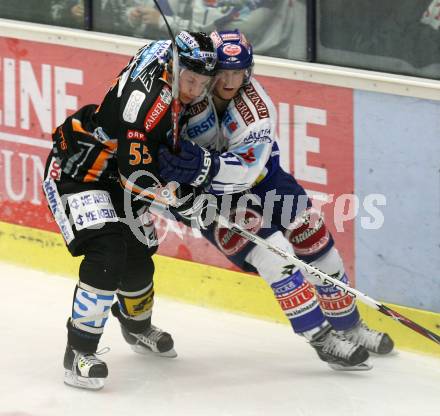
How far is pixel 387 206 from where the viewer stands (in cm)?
538

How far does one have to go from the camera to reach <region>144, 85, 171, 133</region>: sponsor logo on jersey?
4.58 m

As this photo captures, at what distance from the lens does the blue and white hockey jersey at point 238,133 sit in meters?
4.74

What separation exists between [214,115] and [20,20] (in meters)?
1.99

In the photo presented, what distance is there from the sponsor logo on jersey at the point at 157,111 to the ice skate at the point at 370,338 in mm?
1252

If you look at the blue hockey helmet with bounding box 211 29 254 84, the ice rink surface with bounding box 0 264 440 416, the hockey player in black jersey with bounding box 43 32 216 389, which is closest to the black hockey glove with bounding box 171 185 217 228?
the hockey player in black jersey with bounding box 43 32 216 389

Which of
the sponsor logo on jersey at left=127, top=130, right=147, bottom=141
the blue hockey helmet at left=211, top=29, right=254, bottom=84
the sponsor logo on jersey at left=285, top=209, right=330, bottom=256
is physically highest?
the blue hockey helmet at left=211, top=29, right=254, bottom=84

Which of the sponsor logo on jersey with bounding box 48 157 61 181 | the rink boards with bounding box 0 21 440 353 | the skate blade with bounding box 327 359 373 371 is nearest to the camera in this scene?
the sponsor logo on jersey with bounding box 48 157 61 181

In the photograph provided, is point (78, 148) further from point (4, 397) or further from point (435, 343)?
point (435, 343)

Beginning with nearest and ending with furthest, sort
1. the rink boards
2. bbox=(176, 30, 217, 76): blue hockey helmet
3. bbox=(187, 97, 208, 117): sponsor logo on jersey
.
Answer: bbox=(176, 30, 217, 76): blue hockey helmet
bbox=(187, 97, 208, 117): sponsor logo on jersey
the rink boards

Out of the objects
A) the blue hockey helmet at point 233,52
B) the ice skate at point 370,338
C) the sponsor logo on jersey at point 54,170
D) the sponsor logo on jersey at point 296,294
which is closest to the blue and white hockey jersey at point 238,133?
the blue hockey helmet at point 233,52

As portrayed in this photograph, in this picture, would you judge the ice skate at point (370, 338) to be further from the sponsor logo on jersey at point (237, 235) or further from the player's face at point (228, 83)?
the player's face at point (228, 83)

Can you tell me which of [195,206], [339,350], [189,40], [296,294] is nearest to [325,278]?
[296,294]

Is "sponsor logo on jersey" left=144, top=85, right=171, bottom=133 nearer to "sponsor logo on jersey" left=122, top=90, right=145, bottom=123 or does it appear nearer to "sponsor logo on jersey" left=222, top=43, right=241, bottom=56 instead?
"sponsor logo on jersey" left=122, top=90, right=145, bottom=123

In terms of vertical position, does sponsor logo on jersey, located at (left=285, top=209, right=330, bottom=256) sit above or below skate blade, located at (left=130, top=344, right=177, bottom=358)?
above
